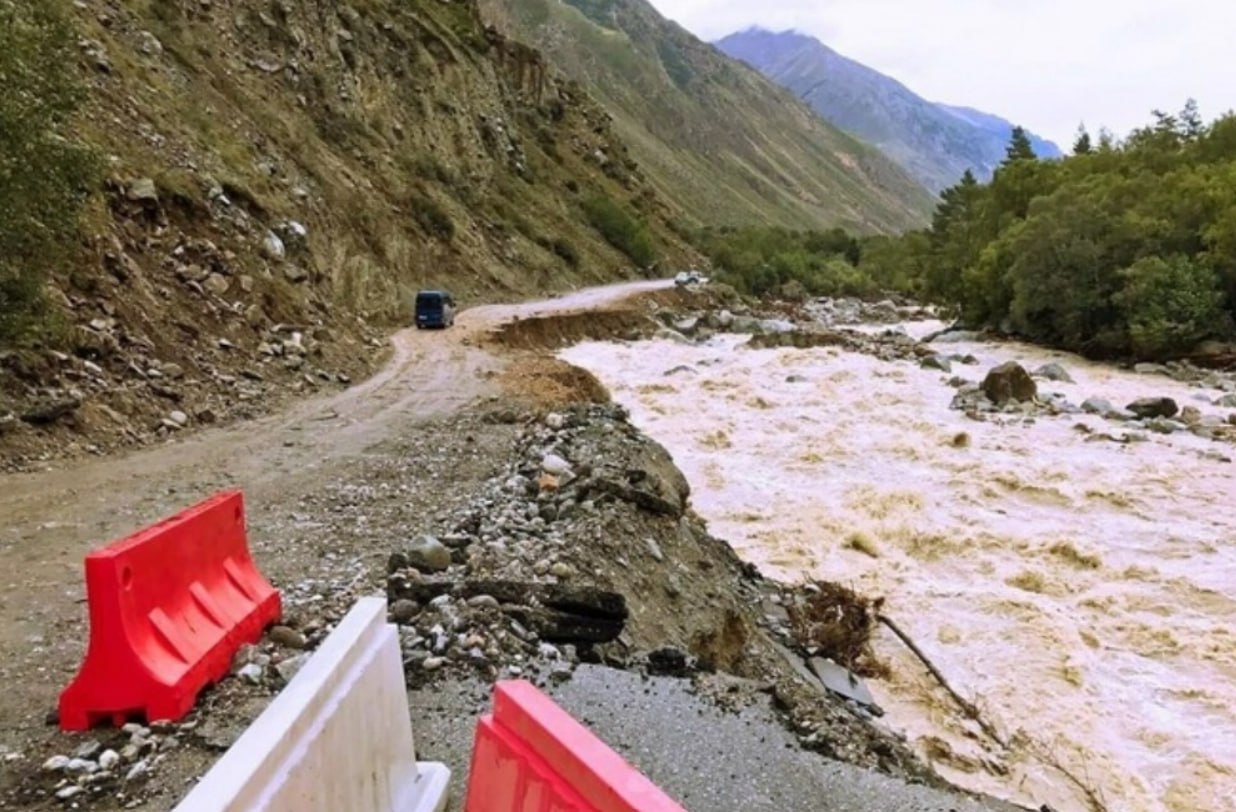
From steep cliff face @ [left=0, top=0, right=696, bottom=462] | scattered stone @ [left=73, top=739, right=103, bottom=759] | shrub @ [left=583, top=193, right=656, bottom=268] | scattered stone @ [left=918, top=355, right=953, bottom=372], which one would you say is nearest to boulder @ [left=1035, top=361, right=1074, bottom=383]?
scattered stone @ [left=918, top=355, right=953, bottom=372]

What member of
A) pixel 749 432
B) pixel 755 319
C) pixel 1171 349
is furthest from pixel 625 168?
pixel 749 432

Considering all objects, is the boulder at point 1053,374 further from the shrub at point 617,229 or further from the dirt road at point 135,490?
the shrub at point 617,229

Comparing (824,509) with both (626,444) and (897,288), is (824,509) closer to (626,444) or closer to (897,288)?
(626,444)

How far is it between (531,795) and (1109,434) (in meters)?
16.7

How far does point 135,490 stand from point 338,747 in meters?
6.37

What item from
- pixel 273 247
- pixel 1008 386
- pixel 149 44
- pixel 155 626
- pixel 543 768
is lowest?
pixel 1008 386

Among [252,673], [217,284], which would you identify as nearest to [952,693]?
[252,673]

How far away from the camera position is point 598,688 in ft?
15.0

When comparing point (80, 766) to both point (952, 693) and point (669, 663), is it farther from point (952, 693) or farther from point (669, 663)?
point (952, 693)

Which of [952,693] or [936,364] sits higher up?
[936,364]

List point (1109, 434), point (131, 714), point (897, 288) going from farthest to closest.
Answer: point (897, 288), point (1109, 434), point (131, 714)

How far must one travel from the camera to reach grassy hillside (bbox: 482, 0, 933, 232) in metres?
120

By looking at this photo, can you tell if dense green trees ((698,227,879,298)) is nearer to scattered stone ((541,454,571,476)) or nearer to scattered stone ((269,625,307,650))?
scattered stone ((541,454,571,476))

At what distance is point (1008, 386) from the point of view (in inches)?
767
